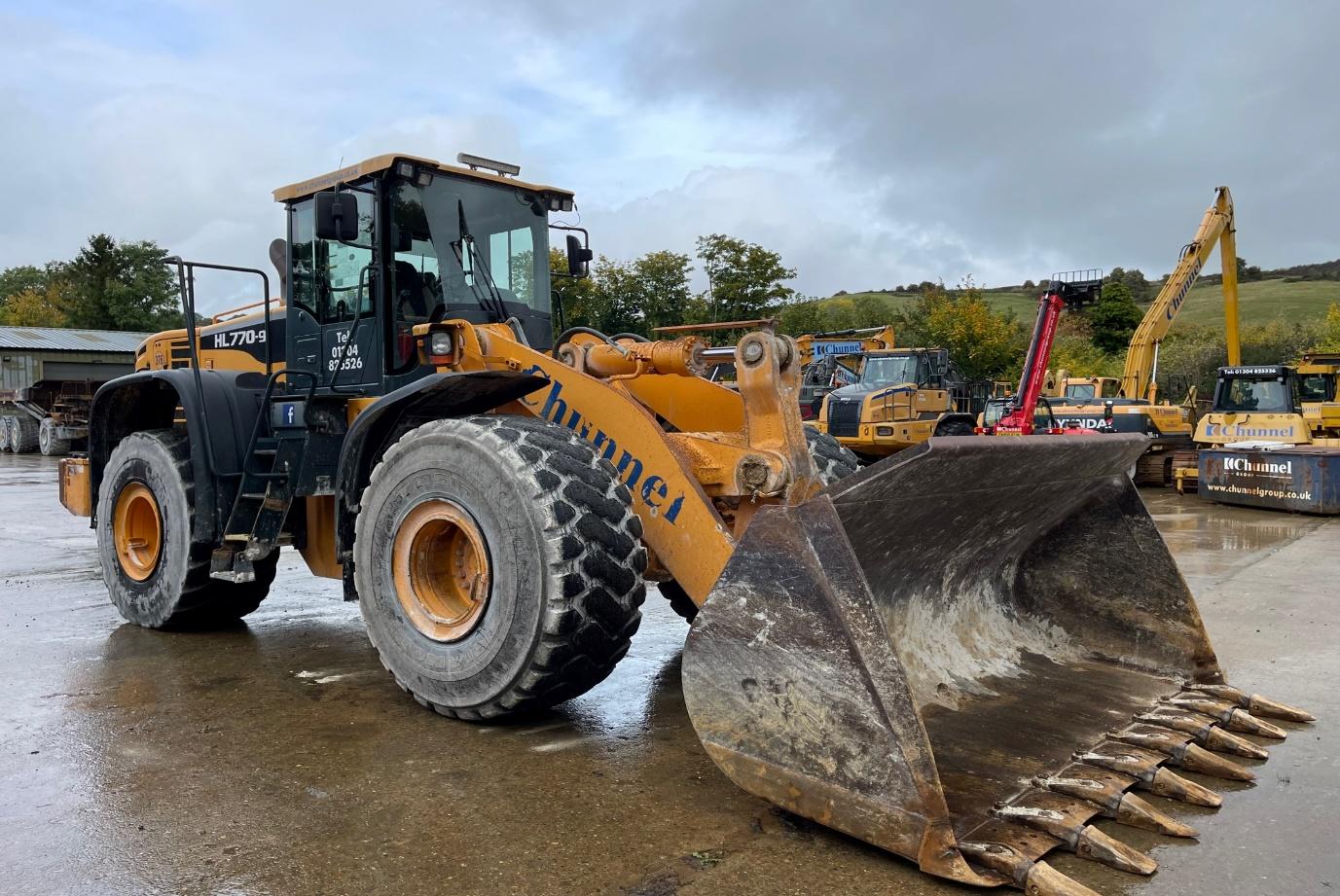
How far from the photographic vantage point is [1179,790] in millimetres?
3521

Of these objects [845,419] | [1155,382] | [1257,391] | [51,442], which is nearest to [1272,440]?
[1257,391]

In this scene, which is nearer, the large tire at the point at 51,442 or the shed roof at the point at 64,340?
the large tire at the point at 51,442

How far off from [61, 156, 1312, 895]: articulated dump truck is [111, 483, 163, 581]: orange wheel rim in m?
0.02

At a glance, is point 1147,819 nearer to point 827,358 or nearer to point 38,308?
point 827,358

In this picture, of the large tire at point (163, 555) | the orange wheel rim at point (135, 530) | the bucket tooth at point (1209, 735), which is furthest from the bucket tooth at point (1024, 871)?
the orange wheel rim at point (135, 530)

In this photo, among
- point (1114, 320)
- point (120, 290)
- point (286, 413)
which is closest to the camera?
point (286, 413)

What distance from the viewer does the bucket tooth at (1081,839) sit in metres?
3.00

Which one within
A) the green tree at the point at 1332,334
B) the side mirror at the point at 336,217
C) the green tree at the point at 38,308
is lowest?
the side mirror at the point at 336,217

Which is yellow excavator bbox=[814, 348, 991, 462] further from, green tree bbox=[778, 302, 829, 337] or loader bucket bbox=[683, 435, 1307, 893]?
green tree bbox=[778, 302, 829, 337]

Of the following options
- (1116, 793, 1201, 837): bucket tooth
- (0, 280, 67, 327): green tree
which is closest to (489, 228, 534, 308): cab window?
(1116, 793, 1201, 837): bucket tooth

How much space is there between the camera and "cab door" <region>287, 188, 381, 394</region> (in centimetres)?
545

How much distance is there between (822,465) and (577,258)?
2.04 metres

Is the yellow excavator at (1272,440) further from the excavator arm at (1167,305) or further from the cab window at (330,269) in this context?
the cab window at (330,269)

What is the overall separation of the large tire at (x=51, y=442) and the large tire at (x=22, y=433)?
2209mm
